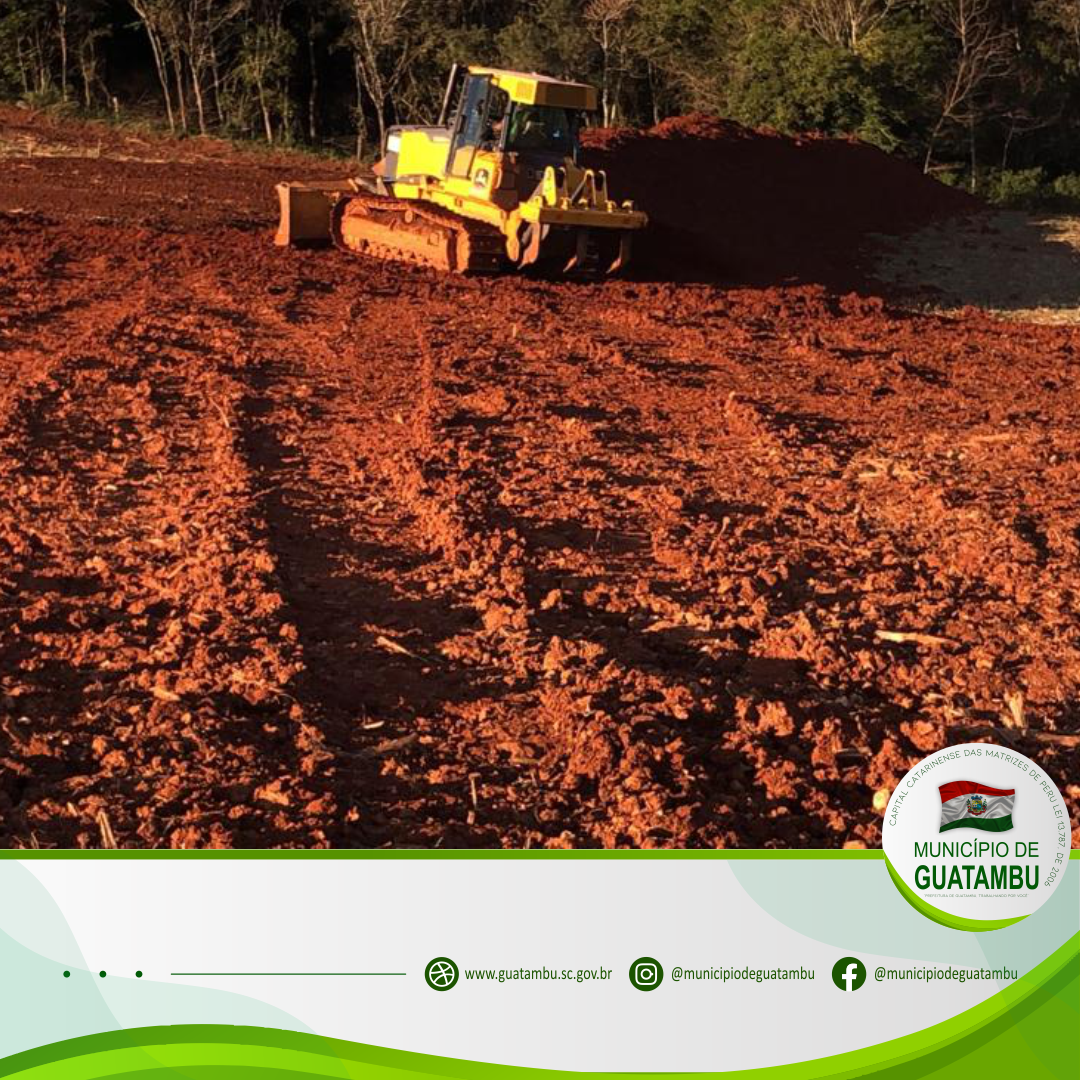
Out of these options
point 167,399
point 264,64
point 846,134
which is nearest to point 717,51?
point 846,134

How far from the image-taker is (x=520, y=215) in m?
15.6

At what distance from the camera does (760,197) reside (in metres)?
24.1

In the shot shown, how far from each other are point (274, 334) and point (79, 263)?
13.2 feet

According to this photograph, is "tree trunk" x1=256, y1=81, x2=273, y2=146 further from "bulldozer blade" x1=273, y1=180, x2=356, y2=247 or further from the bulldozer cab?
the bulldozer cab

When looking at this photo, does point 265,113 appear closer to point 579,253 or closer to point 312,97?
point 312,97

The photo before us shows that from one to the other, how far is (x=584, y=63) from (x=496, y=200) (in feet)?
71.4

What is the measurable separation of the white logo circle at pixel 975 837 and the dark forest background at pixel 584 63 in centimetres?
2967

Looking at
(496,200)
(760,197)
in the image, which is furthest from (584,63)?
(496,200)

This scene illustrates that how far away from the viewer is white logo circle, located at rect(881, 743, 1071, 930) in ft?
10.5

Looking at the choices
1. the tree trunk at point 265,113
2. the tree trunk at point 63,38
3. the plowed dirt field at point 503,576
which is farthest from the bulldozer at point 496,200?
the tree trunk at point 63,38

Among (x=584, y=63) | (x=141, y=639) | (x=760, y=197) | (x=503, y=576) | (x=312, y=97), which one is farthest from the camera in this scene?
(x=584, y=63)

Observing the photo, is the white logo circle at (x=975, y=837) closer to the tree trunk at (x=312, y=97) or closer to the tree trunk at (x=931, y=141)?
the tree trunk at (x=312, y=97)

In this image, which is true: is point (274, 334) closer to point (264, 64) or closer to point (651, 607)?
point (651, 607)

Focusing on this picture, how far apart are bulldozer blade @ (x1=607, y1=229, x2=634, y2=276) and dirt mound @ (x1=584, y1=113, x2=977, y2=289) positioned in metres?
1.60
